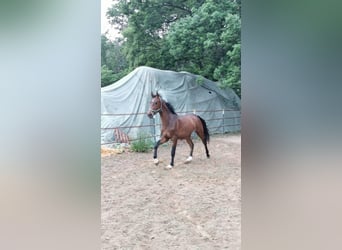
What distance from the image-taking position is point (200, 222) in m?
2.55

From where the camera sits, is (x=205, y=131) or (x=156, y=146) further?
(x=205, y=131)

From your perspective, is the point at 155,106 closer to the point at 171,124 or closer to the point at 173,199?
the point at 171,124

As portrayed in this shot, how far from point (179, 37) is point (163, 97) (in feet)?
1.99

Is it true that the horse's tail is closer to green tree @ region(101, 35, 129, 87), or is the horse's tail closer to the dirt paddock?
the dirt paddock

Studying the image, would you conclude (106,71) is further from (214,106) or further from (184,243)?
(184,243)

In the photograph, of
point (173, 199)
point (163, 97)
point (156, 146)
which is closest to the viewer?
point (173, 199)

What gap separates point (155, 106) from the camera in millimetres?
2992

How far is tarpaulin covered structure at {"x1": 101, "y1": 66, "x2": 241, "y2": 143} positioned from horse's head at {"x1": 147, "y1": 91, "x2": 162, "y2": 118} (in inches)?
3.9

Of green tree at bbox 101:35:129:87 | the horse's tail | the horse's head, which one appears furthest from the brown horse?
green tree at bbox 101:35:129:87

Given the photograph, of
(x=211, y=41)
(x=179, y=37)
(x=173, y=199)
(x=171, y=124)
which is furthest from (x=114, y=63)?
(x=173, y=199)

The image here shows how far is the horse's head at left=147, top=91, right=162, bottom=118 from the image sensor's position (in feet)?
9.78
